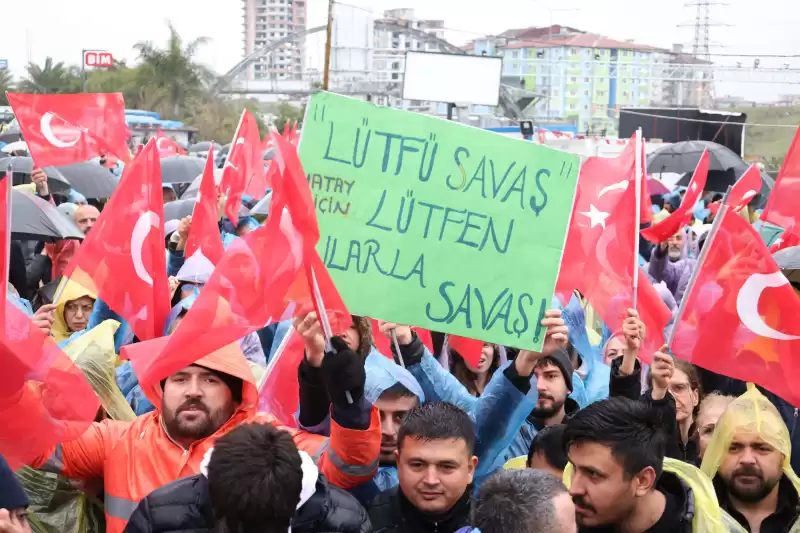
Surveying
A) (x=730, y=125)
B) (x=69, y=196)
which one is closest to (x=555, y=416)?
(x=69, y=196)

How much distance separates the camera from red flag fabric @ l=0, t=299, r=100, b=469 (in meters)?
3.23

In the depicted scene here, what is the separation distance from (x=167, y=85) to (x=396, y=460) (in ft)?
183

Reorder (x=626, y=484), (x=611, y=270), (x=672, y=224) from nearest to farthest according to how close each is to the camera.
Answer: (x=626, y=484), (x=611, y=270), (x=672, y=224)

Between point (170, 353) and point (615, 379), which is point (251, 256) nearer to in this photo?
point (170, 353)

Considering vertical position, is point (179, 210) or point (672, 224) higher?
point (672, 224)

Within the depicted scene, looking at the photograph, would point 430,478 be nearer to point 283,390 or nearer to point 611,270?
point 283,390

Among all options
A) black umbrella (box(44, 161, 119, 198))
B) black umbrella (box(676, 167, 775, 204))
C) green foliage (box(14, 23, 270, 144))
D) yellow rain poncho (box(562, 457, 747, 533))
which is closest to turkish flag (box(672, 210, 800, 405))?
yellow rain poncho (box(562, 457, 747, 533))

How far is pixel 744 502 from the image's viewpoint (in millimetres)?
3820

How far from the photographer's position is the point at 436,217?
3809 mm

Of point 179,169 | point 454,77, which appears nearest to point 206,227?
point 179,169

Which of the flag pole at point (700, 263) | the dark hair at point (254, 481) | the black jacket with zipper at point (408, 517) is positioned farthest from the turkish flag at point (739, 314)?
the dark hair at point (254, 481)

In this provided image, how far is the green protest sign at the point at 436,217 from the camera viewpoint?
146 inches

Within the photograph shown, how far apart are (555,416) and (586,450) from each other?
3.76 ft

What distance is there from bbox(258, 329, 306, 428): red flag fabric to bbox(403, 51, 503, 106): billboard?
102 ft
